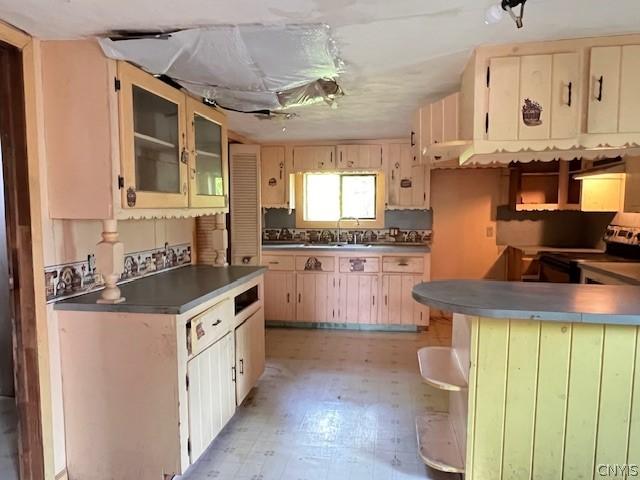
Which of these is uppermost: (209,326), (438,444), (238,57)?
(238,57)

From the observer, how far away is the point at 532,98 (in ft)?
6.51

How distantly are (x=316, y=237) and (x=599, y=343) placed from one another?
3593 mm

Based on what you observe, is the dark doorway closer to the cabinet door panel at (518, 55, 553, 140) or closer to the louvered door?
the cabinet door panel at (518, 55, 553, 140)

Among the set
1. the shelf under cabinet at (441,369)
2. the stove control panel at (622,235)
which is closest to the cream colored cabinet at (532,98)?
the shelf under cabinet at (441,369)

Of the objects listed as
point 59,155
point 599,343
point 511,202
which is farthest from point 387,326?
point 59,155

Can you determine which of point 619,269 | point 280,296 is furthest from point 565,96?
point 280,296

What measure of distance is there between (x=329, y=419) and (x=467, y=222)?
3040mm

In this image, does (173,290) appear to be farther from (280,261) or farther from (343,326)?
(343,326)

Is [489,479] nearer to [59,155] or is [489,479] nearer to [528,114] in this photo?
[528,114]

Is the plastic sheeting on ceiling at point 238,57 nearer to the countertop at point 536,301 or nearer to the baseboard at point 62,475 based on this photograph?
the countertop at point 536,301

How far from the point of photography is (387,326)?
4.53 metres

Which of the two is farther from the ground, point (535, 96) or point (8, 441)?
point (535, 96)

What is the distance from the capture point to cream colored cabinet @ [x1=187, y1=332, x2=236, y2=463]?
81.6 inches

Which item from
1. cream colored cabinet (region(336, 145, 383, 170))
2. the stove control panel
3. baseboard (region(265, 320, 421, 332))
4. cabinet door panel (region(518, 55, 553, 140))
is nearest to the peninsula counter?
cabinet door panel (region(518, 55, 553, 140))
